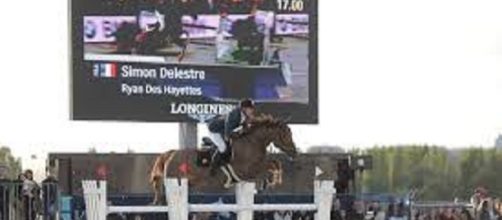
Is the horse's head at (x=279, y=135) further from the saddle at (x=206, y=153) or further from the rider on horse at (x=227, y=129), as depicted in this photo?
the saddle at (x=206, y=153)

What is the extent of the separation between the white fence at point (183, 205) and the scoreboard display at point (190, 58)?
10.1m

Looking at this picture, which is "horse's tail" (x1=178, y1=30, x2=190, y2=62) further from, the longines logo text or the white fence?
the white fence

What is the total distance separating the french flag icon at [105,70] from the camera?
2225cm

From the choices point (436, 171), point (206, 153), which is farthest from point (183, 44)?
point (436, 171)

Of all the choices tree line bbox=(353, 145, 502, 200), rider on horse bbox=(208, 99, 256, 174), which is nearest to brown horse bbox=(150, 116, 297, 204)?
rider on horse bbox=(208, 99, 256, 174)

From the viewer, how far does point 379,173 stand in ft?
296

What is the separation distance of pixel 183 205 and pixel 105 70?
11.0 m

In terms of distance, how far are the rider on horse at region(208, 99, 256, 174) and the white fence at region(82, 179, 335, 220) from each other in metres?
1.60

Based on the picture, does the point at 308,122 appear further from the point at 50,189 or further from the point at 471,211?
the point at 50,189

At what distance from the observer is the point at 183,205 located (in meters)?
11.6

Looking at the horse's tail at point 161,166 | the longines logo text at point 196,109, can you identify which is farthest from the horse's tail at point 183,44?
the horse's tail at point 161,166

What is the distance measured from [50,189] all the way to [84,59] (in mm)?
3435

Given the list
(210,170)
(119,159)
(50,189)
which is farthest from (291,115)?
(210,170)

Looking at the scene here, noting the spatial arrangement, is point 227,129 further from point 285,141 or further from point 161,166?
point 161,166
